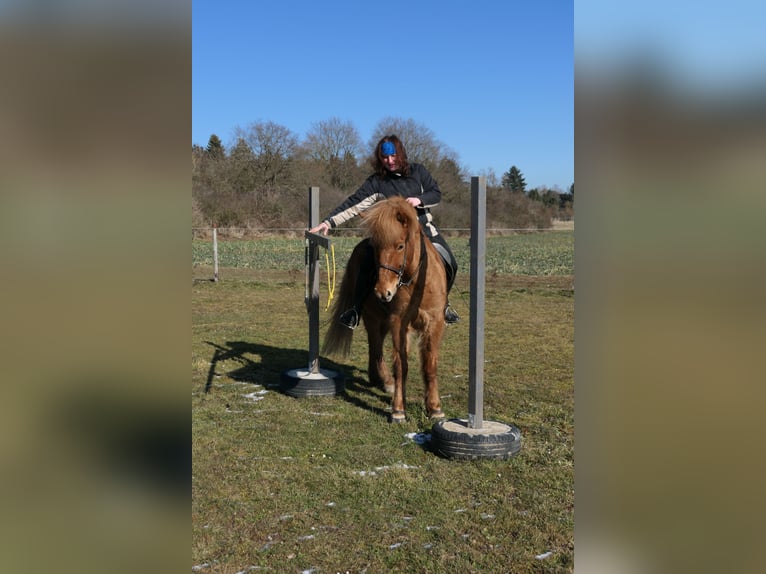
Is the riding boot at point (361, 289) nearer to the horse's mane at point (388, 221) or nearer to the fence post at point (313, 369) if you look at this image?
the fence post at point (313, 369)

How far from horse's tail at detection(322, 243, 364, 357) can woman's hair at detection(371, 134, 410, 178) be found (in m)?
0.93

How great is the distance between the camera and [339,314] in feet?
21.6

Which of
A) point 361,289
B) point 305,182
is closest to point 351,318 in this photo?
point 361,289

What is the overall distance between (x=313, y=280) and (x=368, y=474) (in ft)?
8.72

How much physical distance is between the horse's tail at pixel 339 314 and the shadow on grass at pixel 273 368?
1.32 ft

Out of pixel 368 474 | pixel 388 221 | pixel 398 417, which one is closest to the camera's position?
pixel 368 474

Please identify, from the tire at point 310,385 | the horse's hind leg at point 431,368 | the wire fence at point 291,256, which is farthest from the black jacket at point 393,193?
the wire fence at point 291,256

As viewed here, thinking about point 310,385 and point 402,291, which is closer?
point 402,291

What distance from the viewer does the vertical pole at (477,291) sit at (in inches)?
171

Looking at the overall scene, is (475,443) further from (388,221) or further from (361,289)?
(361,289)
